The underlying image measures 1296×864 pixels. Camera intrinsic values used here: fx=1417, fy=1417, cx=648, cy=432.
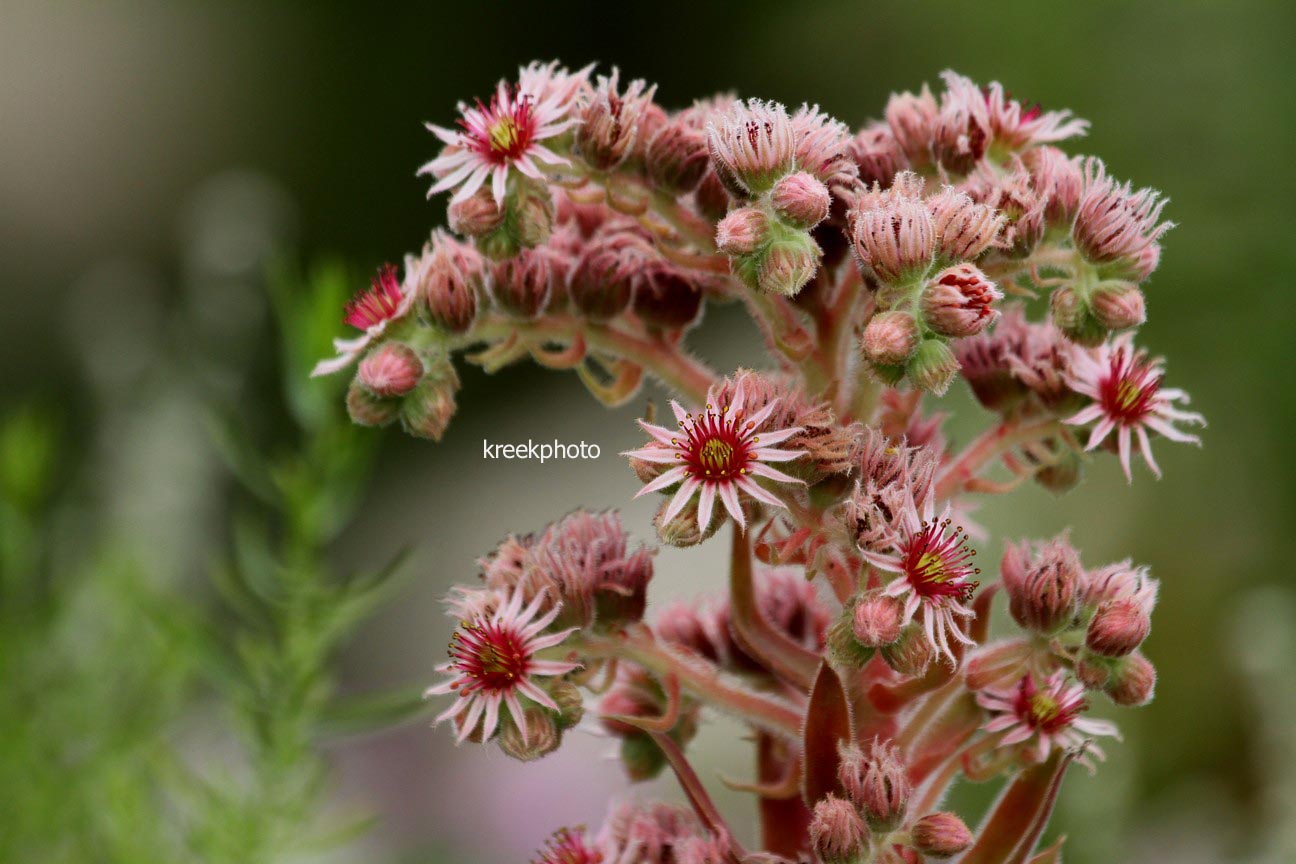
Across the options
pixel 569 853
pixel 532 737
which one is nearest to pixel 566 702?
pixel 532 737

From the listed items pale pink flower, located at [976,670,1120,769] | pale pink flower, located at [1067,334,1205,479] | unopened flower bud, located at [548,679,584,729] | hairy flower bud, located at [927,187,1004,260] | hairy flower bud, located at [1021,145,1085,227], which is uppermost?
hairy flower bud, located at [1021,145,1085,227]

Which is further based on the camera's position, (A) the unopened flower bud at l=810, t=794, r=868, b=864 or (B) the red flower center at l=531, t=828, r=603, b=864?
(B) the red flower center at l=531, t=828, r=603, b=864

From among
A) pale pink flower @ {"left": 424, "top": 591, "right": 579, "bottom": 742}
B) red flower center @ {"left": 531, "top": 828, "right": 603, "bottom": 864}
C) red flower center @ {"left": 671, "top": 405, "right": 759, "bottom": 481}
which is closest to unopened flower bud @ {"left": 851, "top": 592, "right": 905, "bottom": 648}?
red flower center @ {"left": 671, "top": 405, "right": 759, "bottom": 481}

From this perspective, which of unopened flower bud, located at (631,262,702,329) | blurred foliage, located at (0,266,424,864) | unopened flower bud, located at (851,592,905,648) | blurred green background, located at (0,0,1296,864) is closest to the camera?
unopened flower bud, located at (851,592,905,648)

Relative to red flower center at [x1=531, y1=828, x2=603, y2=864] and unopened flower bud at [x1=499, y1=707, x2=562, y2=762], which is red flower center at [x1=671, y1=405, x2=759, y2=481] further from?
red flower center at [x1=531, y1=828, x2=603, y2=864]

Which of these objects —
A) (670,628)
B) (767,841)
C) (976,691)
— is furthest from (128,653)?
(976,691)

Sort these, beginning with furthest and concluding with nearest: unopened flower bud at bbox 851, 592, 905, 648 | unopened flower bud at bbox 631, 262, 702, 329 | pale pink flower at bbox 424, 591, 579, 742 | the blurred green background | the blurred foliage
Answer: the blurred green background < the blurred foliage < unopened flower bud at bbox 631, 262, 702, 329 < pale pink flower at bbox 424, 591, 579, 742 < unopened flower bud at bbox 851, 592, 905, 648

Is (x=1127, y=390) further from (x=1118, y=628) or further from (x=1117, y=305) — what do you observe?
(x=1118, y=628)
